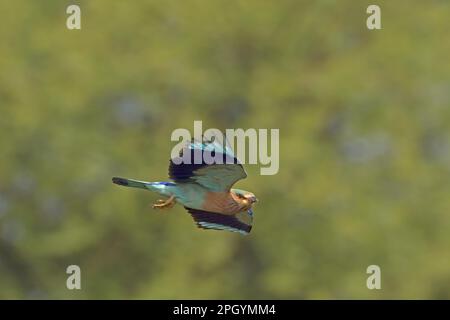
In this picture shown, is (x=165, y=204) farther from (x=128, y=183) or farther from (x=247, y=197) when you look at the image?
(x=247, y=197)

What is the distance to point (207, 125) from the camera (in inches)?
579

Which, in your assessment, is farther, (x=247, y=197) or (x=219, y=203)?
→ (x=247, y=197)

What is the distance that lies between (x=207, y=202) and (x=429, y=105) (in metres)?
12.6

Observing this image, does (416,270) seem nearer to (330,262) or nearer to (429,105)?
(330,262)

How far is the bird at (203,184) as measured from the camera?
408cm

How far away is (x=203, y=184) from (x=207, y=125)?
10575 mm

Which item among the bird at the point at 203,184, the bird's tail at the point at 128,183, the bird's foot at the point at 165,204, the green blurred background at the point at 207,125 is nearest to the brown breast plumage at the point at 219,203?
the bird at the point at 203,184

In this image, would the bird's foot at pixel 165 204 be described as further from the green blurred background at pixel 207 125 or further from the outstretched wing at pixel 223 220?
the green blurred background at pixel 207 125

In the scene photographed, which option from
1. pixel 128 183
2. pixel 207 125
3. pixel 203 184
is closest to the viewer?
pixel 128 183

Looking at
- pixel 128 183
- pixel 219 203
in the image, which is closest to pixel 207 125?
pixel 219 203

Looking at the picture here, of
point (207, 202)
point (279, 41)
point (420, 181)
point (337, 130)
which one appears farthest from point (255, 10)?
point (207, 202)

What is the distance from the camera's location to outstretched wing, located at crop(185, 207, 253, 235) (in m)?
4.22

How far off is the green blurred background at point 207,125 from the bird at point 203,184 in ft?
33.9

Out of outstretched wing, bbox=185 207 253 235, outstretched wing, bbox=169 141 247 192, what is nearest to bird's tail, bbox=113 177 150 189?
outstretched wing, bbox=169 141 247 192
